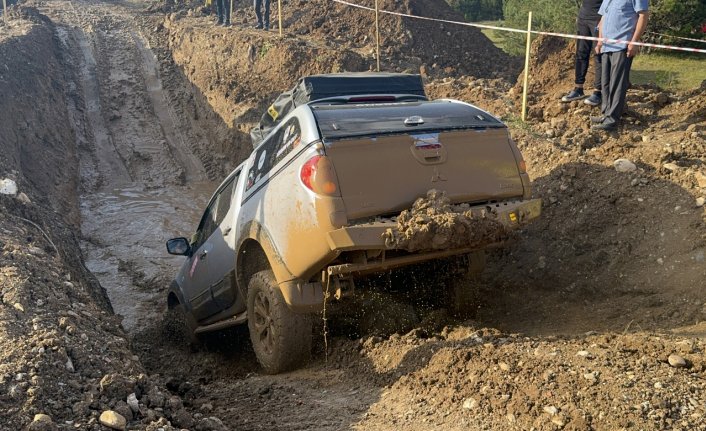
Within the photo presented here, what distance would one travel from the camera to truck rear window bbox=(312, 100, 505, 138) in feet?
Result: 15.2

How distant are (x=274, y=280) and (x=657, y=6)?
1341 cm

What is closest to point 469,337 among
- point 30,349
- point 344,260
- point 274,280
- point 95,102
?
point 344,260

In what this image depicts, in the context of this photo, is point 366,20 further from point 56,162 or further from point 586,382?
point 586,382

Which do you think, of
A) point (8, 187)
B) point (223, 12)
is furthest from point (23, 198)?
point (223, 12)

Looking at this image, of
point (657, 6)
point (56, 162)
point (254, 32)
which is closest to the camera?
point (56, 162)

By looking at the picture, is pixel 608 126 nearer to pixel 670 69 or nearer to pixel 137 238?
pixel 137 238

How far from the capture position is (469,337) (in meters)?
4.52

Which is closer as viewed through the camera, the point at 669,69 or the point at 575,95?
the point at 575,95

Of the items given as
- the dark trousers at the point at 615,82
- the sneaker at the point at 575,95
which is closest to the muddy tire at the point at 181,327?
the dark trousers at the point at 615,82

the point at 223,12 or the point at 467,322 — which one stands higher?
the point at 223,12

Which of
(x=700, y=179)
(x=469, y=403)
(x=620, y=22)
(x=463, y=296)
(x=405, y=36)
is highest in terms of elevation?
(x=620, y=22)

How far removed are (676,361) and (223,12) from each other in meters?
18.2

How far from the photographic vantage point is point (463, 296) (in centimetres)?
544

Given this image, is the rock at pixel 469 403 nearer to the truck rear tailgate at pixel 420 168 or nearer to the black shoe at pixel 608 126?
the truck rear tailgate at pixel 420 168
